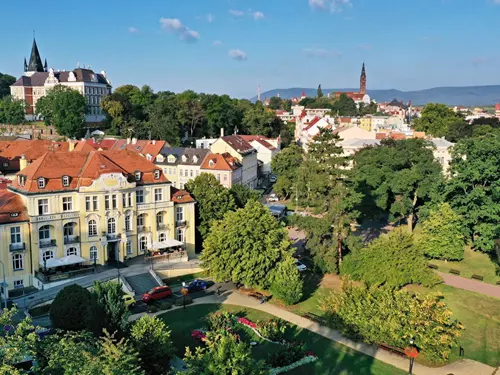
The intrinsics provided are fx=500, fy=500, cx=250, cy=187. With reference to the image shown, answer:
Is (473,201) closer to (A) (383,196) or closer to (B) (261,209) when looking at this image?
(A) (383,196)

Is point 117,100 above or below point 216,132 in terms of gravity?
above

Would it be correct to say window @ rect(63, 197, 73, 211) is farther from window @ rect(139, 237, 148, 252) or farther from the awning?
the awning

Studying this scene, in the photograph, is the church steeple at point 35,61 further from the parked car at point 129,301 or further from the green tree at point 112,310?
the green tree at point 112,310

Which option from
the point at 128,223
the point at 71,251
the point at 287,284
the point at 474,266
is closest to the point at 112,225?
the point at 128,223

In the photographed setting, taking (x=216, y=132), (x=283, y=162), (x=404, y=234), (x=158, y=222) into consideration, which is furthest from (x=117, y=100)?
(x=404, y=234)

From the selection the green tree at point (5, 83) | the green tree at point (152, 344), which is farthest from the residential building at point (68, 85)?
the green tree at point (152, 344)

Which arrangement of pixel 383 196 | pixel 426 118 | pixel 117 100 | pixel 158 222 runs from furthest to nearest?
pixel 426 118, pixel 117 100, pixel 383 196, pixel 158 222

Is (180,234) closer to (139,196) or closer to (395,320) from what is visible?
(139,196)
